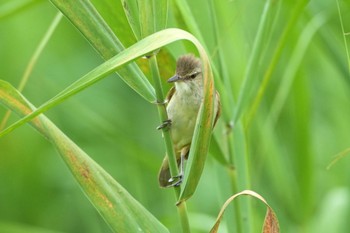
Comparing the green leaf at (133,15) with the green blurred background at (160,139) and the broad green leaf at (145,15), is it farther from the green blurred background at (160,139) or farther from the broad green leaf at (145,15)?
the green blurred background at (160,139)

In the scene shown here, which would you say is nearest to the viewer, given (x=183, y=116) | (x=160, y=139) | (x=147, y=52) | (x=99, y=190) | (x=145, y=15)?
(x=147, y=52)

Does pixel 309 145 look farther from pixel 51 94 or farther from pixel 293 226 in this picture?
pixel 51 94

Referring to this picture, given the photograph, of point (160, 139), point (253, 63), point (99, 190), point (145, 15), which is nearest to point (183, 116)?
point (253, 63)

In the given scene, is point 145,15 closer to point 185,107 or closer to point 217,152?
point 217,152

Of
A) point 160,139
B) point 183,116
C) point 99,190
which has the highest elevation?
point 160,139

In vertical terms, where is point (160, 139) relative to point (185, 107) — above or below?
above

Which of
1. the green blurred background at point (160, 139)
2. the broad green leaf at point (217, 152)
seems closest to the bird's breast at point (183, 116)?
the green blurred background at point (160, 139)

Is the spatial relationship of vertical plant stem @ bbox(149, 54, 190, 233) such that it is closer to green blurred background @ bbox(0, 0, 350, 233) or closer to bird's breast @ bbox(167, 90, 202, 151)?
bird's breast @ bbox(167, 90, 202, 151)

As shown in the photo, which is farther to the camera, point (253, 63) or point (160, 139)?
point (160, 139)

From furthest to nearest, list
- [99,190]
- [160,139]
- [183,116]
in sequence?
[160,139] → [183,116] → [99,190]
